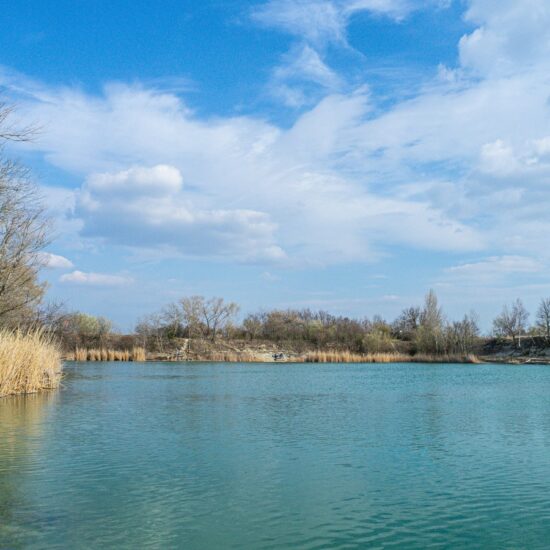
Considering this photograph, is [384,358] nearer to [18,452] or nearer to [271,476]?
[18,452]

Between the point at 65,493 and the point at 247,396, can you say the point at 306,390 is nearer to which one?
the point at 247,396

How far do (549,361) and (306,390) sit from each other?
36.1 m

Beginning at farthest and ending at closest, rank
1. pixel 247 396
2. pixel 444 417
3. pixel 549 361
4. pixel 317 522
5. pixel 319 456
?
pixel 549 361 < pixel 247 396 < pixel 444 417 < pixel 319 456 < pixel 317 522

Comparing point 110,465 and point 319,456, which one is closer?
point 110,465

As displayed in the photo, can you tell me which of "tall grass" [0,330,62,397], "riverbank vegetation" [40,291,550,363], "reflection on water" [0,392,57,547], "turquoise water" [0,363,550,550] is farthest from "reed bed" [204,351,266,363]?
"turquoise water" [0,363,550,550]

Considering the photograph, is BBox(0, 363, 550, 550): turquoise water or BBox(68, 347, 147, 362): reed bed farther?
BBox(68, 347, 147, 362): reed bed

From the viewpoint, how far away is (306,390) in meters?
22.9

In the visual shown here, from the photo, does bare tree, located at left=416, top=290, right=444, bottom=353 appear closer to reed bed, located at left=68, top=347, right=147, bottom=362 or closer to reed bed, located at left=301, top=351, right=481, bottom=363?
reed bed, located at left=301, top=351, right=481, bottom=363

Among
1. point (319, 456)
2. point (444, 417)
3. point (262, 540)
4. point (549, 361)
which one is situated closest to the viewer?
point (262, 540)

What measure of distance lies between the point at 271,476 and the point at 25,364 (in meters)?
12.7

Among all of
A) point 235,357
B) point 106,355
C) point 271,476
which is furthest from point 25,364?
point 235,357

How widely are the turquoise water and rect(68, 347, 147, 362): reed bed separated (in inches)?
1425

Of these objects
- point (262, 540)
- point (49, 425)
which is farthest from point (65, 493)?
point (49, 425)

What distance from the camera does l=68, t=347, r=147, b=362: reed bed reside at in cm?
5144
